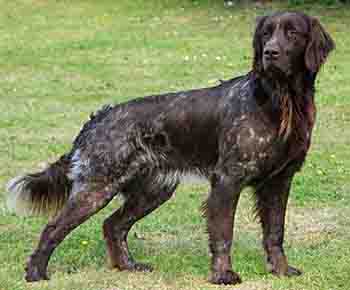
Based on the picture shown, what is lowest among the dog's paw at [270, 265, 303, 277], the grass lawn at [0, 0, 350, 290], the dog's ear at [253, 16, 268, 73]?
the grass lawn at [0, 0, 350, 290]

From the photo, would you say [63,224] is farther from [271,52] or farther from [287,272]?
[271,52]

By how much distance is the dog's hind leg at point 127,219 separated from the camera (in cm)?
728

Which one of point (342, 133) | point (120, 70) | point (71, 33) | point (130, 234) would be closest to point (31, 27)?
point (71, 33)

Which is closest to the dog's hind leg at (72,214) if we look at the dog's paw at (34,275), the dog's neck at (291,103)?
the dog's paw at (34,275)

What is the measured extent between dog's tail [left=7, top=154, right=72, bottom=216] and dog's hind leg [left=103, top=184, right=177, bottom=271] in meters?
0.46

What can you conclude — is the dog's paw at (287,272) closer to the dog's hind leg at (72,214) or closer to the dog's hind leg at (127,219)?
the dog's hind leg at (127,219)

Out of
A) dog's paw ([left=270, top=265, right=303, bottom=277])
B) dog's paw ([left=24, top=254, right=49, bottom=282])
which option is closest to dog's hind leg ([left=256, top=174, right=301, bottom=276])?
dog's paw ([left=270, top=265, right=303, bottom=277])

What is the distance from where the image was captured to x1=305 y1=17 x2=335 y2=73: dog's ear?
6.35 meters

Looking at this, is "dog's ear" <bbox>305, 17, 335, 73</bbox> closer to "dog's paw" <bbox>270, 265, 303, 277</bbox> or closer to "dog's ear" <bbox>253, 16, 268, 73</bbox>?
"dog's ear" <bbox>253, 16, 268, 73</bbox>

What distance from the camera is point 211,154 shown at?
6.80 metres

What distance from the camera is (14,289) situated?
6.55 meters

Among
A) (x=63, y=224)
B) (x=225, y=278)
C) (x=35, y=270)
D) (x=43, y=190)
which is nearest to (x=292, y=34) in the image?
(x=225, y=278)

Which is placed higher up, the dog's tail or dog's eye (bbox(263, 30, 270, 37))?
dog's eye (bbox(263, 30, 270, 37))

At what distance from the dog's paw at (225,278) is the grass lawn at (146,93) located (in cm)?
6
